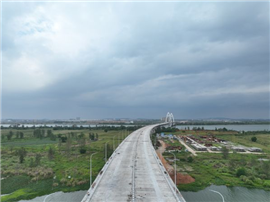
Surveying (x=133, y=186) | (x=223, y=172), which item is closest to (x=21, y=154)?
(x=133, y=186)

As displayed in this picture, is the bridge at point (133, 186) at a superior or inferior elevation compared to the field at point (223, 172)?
superior

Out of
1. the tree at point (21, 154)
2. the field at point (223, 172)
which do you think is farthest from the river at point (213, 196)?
the tree at point (21, 154)

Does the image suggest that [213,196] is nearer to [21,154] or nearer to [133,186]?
[133,186]

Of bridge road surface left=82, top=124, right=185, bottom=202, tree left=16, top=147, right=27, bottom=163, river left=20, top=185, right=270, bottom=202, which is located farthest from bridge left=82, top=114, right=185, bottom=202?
tree left=16, top=147, right=27, bottom=163

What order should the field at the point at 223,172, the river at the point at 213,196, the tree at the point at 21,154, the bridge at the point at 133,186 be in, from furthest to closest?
the tree at the point at 21,154
the field at the point at 223,172
the river at the point at 213,196
the bridge at the point at 133,186

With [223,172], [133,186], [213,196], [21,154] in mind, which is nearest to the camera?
[133,186]

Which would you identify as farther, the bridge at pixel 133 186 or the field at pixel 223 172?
the field at pixel 223 172

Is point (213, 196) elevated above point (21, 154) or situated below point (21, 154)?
below

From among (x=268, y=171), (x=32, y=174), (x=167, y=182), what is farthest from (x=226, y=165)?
(x=32, y=174)

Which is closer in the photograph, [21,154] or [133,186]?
[133,186]

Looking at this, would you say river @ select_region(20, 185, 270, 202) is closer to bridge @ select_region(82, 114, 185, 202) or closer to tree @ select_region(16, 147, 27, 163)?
bridge @ select_region(82, 114, 185, 202)

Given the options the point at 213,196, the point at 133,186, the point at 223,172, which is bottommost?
the point at 213,196

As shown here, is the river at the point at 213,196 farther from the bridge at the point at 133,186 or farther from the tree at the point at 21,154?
the tree at the point at 21,154
